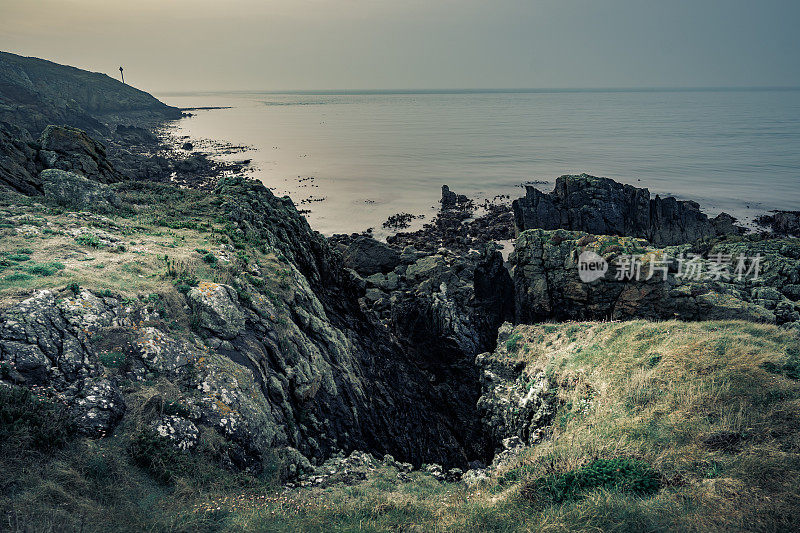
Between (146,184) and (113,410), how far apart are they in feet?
109

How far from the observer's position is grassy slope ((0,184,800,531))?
8.33 metres

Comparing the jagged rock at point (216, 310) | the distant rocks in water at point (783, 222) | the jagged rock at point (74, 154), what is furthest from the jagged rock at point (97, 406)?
the distant rocks in water at point (783, 222)

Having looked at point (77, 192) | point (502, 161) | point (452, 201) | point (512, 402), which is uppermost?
point (502, 161)

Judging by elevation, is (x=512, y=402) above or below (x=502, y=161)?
below

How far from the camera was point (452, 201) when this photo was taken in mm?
65125

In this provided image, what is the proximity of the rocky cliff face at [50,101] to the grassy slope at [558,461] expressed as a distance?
353 feet

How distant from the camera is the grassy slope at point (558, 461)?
328 inches

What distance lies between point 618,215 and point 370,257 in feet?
96.9

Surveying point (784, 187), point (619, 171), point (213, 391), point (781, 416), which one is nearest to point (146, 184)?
point (213, 391)

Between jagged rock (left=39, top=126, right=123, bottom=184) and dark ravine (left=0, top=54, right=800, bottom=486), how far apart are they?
201mm

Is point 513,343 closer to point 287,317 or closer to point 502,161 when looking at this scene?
point 287,317

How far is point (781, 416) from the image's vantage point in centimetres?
1092

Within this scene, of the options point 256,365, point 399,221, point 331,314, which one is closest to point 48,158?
point 331,314

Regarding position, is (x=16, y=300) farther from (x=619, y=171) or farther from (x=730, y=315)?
(x=619, y=171)
